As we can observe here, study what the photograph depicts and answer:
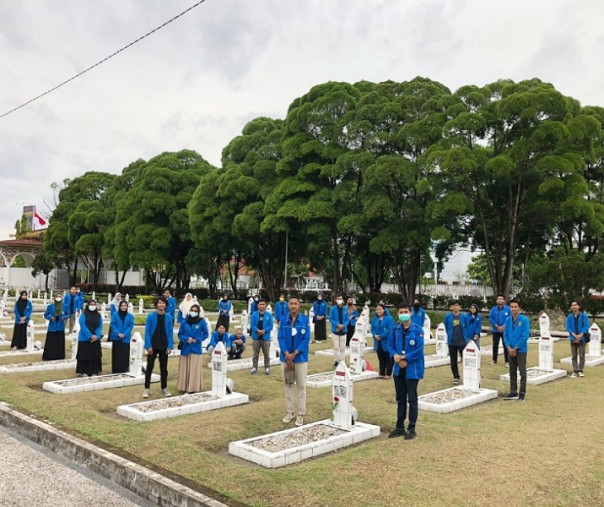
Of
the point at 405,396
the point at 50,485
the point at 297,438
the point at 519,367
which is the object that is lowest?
the point at 50,485

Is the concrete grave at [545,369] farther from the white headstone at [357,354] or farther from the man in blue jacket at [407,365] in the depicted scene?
the man in blue jacket at [407,365]

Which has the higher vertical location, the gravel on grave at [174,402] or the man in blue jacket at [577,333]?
the man in blue jacket at [577,333]

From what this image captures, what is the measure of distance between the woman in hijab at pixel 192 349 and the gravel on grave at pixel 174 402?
1.63 ft

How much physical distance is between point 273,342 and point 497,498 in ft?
31.9

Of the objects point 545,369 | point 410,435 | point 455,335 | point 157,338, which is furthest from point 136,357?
point 545,369

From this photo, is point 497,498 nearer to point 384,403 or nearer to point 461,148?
point 384,403

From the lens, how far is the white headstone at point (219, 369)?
29.8ft

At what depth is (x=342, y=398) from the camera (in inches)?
288

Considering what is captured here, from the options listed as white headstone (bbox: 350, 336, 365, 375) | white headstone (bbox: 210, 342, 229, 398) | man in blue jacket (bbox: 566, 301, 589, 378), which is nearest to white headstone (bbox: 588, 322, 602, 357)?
man in blue jacket (bbox: 566, 301, 589, 378)

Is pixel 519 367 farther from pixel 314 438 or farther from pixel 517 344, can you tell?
pixel 314 438

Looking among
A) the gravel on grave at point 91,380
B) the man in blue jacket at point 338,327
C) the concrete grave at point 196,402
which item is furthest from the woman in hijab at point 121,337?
the man in blue jacket at point 338,327

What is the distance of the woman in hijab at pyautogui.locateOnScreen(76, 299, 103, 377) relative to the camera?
37.1ft

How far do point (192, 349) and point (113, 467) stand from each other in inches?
159

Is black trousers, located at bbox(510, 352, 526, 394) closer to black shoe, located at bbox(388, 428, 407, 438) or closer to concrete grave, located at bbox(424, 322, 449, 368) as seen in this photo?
black shoe, located at bbox(388, 428, 407, 438)
